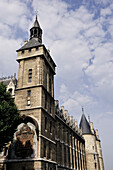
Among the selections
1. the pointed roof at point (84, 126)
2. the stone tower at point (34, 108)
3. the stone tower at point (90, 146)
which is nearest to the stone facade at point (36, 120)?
the stone tower at point (34, 108)

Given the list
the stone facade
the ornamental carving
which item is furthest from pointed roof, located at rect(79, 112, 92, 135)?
the ornamental carving

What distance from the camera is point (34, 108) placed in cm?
2741

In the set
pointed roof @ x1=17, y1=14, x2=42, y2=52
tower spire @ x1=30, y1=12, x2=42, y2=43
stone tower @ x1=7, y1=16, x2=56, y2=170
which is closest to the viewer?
stone tower @ x1=7, y1=16, x2=56, y2=170

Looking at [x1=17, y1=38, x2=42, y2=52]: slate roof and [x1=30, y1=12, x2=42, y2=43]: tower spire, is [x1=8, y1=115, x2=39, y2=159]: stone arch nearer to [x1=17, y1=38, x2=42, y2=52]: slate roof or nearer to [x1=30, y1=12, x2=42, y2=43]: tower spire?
[x1=17, y1=38, x2=42, y2=52]: slate roof

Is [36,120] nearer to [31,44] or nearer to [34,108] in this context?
[34,108]

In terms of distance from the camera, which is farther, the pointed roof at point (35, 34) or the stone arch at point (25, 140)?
the pointed roof at point (35, 34)

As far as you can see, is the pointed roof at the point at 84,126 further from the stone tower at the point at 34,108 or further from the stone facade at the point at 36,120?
the stone tower at the point at 34,108

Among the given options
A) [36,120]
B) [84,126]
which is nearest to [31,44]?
[36,120]

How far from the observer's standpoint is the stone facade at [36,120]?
80.1ft

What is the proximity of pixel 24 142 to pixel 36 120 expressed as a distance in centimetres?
331

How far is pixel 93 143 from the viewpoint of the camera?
58406mm

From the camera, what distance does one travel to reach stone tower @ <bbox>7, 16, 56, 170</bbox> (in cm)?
2433

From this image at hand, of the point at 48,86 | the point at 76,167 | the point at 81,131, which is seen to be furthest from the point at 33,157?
the point at 81,131

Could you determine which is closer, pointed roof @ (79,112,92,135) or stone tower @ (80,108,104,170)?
stone tower @ (80,108,104,170)
